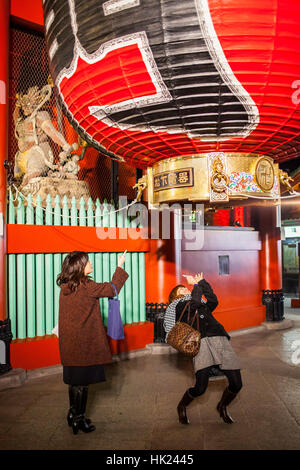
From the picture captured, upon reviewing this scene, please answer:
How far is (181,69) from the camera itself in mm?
2127

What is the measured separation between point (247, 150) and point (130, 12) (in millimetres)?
1353

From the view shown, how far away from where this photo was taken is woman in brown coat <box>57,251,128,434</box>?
128 inches

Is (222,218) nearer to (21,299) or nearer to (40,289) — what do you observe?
(40,289)

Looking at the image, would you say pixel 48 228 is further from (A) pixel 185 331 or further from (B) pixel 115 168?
(A) pixel 185 331

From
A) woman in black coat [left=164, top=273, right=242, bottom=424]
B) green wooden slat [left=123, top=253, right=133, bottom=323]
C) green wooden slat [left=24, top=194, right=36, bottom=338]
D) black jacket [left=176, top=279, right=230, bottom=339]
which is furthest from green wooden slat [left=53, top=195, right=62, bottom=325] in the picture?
black jacket [left=176, top=279, right=230, bottom=339]

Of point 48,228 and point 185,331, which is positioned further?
point 48,228

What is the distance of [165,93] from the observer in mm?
2264

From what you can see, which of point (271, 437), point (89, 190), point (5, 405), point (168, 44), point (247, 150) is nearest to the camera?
point (168, 44)

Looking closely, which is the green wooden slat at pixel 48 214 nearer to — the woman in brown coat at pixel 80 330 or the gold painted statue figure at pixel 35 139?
the gold painted statue figure at pixel 35 139

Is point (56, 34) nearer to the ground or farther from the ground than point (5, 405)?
farther from the ground

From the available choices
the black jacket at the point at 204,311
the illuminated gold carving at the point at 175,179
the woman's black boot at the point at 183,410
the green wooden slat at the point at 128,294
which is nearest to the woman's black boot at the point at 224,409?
the woman's black boot at the point at 183,410

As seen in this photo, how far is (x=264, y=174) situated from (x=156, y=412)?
2.61 meters

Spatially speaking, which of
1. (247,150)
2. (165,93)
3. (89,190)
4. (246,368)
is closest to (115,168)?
(89,190)

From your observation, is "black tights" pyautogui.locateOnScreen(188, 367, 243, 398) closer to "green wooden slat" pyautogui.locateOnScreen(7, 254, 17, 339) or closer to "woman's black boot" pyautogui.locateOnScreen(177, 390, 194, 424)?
"woman's black boot" pyautogui.locateOnScreen(177, 390, 194, 424)
